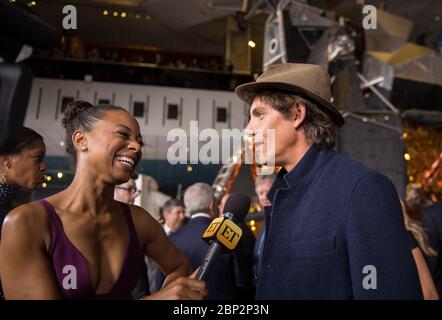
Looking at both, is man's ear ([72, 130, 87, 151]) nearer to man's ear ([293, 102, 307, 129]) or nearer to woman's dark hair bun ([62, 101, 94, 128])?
woman's dark hair bun ([62, 101, 94, 128])

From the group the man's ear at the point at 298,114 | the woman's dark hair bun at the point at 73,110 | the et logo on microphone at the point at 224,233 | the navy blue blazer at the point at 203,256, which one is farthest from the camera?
the navy blue blazer at the point at 203,256

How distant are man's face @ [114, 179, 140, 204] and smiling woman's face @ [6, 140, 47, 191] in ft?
0.70

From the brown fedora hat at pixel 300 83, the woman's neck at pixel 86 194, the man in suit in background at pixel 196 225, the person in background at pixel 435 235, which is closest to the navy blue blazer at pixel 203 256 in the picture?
the man in suit in background at pixel 196 225

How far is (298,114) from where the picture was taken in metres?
1.13

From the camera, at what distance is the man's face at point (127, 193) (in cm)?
115

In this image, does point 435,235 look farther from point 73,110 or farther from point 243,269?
point 73,110

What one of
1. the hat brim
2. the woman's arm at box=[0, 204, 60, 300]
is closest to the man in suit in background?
the hat brim

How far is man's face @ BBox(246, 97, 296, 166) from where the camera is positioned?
43.3 inches

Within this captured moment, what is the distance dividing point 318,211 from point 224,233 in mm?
251

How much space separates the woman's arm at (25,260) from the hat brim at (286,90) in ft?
2.15

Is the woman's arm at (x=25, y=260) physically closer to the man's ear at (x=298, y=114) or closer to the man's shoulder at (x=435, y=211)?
the man's ear at (x=298, y=114)
